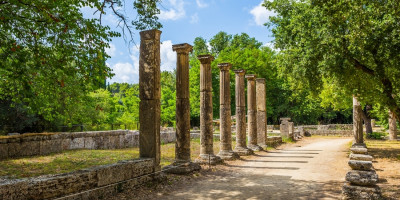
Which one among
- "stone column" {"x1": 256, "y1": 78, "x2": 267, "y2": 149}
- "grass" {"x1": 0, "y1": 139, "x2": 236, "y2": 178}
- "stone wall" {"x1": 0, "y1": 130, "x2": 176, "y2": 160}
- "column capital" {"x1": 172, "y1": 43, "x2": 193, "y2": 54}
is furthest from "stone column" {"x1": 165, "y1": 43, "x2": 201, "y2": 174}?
"stone column" {"x1": 256, "y1": 78, "x2": 267, "y2": 149}

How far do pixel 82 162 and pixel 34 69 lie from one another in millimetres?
4884

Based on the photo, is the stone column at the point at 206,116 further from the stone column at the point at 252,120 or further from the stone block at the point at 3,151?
the stone block at the point at 3,151

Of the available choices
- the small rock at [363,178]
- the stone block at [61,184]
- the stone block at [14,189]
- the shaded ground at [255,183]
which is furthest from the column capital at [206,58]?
the stone block at [14,189]

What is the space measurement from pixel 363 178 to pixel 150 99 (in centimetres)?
591

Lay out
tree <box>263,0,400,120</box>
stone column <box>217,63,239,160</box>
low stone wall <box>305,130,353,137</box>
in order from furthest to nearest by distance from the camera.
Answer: low stone wall <box>305,130,353,137</box> → stone column <box>217,63,239,160</box> → tree <box>263,0,400,120</box>

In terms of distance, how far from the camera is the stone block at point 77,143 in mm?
15898

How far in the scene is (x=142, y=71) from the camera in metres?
8.49

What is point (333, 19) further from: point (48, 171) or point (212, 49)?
point (212, 49)

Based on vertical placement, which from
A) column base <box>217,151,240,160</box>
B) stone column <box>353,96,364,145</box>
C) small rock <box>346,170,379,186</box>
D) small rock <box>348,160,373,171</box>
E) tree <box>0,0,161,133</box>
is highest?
tree <box>0,0,161,133</box>

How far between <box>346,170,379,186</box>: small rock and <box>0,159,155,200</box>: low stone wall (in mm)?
5203

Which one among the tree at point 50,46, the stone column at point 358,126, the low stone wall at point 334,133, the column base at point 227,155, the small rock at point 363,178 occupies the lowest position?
the low stone wall at point 334,133

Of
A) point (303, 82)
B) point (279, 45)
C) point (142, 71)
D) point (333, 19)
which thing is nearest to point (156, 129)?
point (142, 71)

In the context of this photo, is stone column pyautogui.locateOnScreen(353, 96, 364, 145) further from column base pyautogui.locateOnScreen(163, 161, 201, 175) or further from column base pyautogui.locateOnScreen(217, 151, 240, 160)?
column base pyautogui.locateOnScreen(163, 161, 201, 175)

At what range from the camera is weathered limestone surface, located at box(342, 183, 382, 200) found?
254 inches
